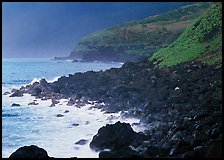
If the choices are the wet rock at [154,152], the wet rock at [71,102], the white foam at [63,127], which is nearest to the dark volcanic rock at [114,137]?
the white foam at [63,127]

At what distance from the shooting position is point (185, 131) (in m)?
21.5

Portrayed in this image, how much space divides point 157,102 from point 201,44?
17.5 meters

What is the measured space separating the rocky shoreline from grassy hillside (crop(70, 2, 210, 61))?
55107 mm

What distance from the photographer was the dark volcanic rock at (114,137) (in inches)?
883

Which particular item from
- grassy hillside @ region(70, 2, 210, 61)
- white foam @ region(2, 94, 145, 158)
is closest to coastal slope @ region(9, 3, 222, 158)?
white foam @ region(2, 94, 145, 158)

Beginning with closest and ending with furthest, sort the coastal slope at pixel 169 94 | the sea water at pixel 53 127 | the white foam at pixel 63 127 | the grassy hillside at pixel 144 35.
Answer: the coastal slope at pixel 169 94, the white foam at pixel 63 127, the sea water at pixel 53 127, the grassy hillside at pixel 144 35

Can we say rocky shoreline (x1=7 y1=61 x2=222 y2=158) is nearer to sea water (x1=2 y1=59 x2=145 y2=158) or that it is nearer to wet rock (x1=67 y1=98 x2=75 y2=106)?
wet rock (x1=67 y1=98 x2=75 y2=106)

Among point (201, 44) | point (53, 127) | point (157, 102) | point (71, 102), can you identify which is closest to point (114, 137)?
point (53, 127)

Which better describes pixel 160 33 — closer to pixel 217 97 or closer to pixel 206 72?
pixel 206 72

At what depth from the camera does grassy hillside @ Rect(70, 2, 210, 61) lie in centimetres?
10986

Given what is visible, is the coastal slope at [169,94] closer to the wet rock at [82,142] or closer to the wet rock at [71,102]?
the wet rock at [71,102]

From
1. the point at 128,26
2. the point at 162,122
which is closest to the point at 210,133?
the point at 162,122

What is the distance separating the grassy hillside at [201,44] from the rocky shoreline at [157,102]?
1796 mm

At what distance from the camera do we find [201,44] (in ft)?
158
